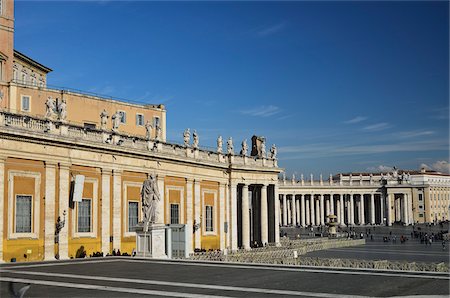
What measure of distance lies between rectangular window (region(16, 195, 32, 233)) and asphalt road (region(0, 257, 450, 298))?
25.2 ft

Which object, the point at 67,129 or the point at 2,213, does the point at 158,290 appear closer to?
the point at 2,213

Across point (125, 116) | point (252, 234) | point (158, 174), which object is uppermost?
point (125, 116)

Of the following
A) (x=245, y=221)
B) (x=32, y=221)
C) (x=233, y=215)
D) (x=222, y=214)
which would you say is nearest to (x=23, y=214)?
(x=32, y=221)

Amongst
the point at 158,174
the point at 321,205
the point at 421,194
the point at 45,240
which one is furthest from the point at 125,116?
the point at 421,194

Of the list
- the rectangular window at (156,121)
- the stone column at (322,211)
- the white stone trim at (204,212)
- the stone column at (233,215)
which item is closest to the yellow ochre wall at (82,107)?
the rectangular window at (156,121)

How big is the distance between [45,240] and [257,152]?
36.2 meters

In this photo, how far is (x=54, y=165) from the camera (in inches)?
1405

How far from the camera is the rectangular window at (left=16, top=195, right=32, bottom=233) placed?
3353 cm

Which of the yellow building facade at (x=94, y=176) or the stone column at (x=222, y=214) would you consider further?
the stone column at (x=222, y=214)

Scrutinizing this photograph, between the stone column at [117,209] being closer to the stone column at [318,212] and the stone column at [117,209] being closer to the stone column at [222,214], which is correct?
the stone column at [222,214]

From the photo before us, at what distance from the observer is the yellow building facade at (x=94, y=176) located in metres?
33.8

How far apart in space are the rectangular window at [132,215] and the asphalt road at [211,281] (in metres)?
15.9

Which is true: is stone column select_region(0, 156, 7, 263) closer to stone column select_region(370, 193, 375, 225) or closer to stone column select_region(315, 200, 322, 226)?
stone column select_region(315, 200, 322, 226)

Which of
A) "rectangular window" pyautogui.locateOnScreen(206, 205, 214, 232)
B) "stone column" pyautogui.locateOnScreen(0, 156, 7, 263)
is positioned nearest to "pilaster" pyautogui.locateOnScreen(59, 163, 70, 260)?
"stone column" pyautogui.locateOnScreen(0, 156, 7, 263)
